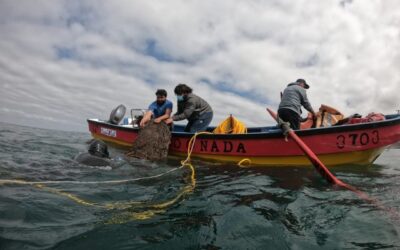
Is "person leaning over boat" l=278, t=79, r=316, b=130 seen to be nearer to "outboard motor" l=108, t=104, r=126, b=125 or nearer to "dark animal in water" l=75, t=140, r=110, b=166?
"dark animal in water" l=75, t=140, r=110, b=166

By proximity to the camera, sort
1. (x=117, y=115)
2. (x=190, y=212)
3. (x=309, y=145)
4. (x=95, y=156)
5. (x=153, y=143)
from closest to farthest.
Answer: (x=190, y=212), (x=309, y=145), (x=95, y=156), (x=153, y=143), (x=117, y=115)

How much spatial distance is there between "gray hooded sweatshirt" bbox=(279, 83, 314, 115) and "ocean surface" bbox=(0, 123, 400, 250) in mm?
2123

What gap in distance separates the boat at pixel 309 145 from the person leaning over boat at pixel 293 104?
0.63m

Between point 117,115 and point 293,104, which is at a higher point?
point 293,104

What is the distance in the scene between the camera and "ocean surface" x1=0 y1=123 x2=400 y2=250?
295cm

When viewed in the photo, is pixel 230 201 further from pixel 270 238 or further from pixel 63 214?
pixel 63 214

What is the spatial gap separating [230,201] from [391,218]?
6.12 ft

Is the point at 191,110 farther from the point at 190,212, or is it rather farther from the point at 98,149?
the point at 190,212

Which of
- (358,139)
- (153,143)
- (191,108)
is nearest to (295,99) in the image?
(358,139)

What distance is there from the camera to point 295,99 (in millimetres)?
7742

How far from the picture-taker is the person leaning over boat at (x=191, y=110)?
30.0ft

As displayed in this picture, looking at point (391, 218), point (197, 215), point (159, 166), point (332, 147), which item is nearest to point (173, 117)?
point (159, 166)

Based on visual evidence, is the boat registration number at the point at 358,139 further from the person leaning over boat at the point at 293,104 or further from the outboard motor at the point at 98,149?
the outboard motor at the point at 98,149

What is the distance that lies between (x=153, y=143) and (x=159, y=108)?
68.5 inches
